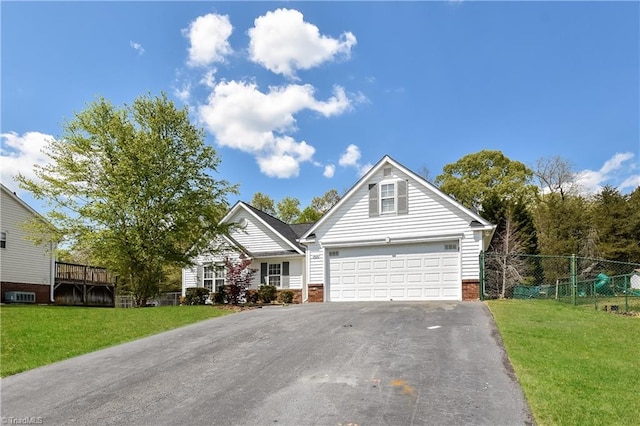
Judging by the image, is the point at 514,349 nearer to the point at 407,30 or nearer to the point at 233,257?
the point at 407,30

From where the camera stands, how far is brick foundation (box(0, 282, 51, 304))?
882 inches

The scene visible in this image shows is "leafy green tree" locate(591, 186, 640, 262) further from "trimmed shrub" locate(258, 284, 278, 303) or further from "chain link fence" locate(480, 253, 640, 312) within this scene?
"trimmed shrub" locate(258, 284, 278, 303)

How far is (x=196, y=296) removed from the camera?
2244cm

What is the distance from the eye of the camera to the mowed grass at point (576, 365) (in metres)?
4.97

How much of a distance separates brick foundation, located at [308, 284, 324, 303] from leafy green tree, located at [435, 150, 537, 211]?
71.2ft

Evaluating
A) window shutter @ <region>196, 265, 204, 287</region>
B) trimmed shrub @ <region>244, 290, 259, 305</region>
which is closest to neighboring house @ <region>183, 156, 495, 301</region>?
trimmed shrub @ <region>244, 290, 259, 305</region>

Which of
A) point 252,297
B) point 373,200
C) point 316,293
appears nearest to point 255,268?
point 252,297

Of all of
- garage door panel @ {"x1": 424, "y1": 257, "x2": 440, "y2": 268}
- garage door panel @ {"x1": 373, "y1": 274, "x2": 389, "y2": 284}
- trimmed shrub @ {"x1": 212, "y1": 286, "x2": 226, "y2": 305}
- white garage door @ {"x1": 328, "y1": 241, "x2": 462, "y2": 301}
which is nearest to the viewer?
white garage door @ {"x1": 328, "y1": 241, "x2": 462, "y2": 301}

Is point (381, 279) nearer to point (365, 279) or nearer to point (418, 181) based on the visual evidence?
point (365, 279)

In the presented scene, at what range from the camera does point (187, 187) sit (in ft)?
69.3

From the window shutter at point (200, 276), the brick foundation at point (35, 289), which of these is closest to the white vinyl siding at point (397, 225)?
the window shutter at point (200, 276)

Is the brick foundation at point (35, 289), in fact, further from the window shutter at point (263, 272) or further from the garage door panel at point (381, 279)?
the garage door panel at point (381, 279)

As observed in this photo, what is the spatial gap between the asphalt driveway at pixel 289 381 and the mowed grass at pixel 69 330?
25.0 inches

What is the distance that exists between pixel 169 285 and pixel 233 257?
12.1 metres
